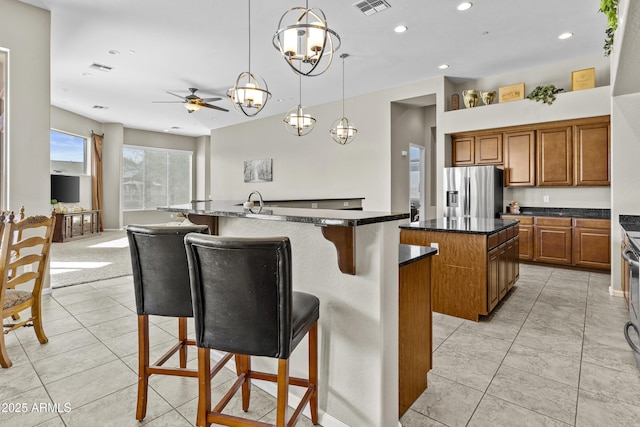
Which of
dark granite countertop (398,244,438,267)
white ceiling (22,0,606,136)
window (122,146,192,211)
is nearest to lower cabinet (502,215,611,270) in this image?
white ceiling (22,0,606,136)

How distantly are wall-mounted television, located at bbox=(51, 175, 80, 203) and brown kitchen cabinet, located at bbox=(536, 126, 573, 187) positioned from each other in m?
10.4

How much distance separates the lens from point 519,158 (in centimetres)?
561

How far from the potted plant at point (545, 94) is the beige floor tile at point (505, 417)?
191 inches

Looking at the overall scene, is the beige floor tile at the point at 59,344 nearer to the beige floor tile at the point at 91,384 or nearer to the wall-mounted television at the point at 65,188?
the beige floor tile at the point at 91,384

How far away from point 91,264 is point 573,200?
25.9ft

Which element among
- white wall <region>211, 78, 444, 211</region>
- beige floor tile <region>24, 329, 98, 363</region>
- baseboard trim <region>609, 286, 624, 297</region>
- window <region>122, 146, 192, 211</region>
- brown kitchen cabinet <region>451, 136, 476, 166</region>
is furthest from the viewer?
window <region>122, 146, 192, 211</region>

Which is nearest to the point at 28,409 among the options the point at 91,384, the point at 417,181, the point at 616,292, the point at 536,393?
the point at 91,384

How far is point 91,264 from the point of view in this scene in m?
5.45

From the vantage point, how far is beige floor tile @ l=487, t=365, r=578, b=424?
1.82m

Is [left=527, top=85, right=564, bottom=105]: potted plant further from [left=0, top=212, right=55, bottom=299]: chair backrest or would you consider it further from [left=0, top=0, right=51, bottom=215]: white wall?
[left=0, top=0, right=51, bottom=215]: white wall

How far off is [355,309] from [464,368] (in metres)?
1.20

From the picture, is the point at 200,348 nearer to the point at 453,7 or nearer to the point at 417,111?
the point at 453,7

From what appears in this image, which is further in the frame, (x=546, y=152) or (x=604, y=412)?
(x=546, y=152)

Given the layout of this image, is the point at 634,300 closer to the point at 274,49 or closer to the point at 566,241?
the point at 566,241
